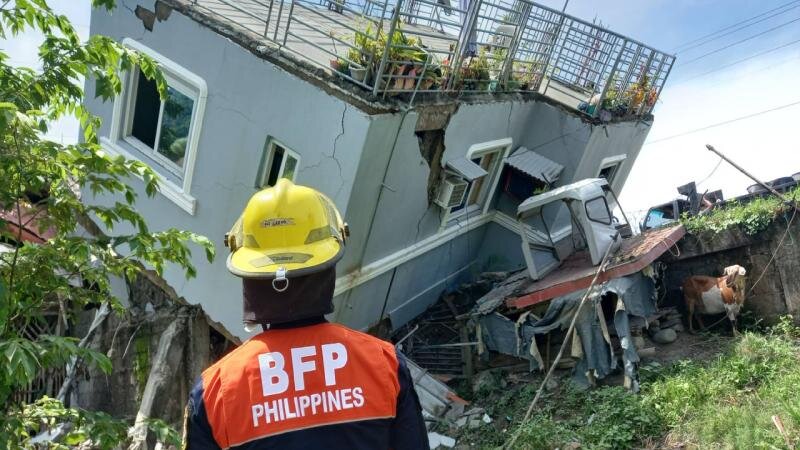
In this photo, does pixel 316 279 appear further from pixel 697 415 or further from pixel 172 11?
pixel 172 11

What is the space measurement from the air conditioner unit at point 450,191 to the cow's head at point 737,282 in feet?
12.0

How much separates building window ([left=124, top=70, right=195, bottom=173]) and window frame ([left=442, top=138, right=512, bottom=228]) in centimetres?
373

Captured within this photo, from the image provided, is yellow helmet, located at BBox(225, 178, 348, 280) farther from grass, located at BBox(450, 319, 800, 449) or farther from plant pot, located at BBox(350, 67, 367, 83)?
grass, located at BBox(450, 319, 800, 449)

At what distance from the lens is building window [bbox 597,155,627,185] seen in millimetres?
11093

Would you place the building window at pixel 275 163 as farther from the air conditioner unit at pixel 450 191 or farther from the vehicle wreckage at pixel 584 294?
the vehicle wreckage at pixel 584 294

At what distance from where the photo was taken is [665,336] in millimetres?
7910

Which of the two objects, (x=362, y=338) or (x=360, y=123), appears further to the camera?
(x=360, y=123)

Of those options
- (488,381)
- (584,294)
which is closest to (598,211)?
(584,294)

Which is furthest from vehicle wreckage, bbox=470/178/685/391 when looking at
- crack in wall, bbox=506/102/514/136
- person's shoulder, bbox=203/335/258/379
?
person's shoulder, bbox=203/335/258/379

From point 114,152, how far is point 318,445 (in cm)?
677

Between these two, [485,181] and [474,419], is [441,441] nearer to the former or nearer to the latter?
[474,419]

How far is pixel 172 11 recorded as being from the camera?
6.95 m

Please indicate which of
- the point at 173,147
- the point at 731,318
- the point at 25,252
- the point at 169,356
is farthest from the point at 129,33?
the point at 731,318

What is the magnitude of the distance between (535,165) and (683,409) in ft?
15.2
